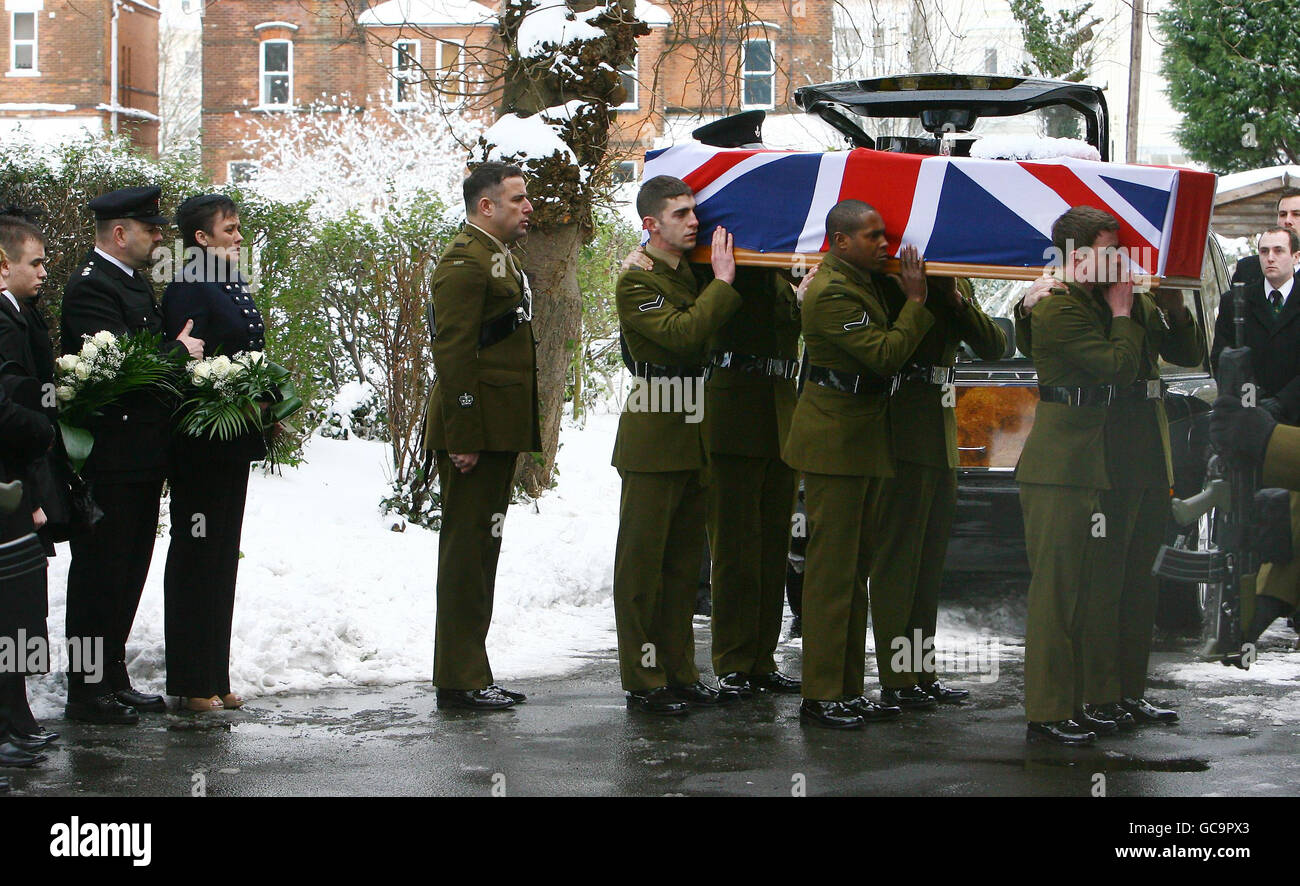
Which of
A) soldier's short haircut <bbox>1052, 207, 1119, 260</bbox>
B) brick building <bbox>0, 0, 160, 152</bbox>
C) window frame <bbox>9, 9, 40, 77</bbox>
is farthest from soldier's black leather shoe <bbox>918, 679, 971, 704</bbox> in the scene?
window frame <bbox>9, 9, 40, 77</bbox>

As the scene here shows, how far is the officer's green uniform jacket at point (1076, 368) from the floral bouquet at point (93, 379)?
3.44 metres

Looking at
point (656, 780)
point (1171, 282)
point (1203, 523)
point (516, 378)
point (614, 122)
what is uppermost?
point (614, 122)

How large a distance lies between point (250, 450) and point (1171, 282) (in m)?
3.80

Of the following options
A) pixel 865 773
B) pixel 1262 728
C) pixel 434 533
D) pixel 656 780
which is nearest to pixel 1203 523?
pixel 1262 728

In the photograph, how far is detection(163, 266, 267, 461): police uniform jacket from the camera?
6.36m

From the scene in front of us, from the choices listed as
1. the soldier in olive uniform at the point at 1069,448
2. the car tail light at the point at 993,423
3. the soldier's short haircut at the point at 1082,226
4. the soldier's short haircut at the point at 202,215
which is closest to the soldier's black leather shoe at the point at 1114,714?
the soldier in olive uniform at the point at 1069,448

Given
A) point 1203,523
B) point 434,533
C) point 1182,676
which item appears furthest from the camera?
point 434,533

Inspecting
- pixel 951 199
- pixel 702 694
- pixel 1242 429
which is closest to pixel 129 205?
pixel 702 694

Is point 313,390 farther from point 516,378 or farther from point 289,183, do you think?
point 289,183

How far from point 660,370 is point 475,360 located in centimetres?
77

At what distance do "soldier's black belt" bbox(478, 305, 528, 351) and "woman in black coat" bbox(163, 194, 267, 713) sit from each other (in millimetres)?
1017

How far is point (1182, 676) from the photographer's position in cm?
715

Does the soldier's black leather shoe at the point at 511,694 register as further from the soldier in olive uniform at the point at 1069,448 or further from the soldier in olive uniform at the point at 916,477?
the soldier in olive uniform at the point at 1069,448

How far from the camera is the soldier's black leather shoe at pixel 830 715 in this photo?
6012 mm
